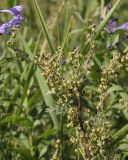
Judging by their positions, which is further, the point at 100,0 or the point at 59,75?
the point at 100,0

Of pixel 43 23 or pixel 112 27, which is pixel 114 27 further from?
pixel 43 23

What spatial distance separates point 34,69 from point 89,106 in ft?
1.29

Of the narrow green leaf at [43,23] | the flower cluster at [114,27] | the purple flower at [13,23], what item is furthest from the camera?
the flower cluster at [114,27]

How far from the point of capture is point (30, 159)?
2.16 metres

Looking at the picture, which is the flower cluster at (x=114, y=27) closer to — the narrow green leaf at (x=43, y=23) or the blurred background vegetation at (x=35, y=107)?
the blurred background vegetation at (x=35, y=107)

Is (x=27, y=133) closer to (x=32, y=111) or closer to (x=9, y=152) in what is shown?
(x=32, y=111)

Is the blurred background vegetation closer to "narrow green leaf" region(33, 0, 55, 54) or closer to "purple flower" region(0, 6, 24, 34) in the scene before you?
"narrow green leaf" region(33, 0, 55, 54)

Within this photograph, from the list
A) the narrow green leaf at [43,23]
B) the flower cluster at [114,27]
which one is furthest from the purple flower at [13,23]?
the flower cluster at [114,27]

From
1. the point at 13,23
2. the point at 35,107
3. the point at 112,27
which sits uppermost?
the point at 112,27

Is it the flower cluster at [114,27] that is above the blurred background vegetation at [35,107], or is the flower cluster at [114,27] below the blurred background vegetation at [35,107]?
above

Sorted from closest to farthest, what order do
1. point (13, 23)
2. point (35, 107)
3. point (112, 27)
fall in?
point (13, 23)
point (35, 107)
point (112, 27)

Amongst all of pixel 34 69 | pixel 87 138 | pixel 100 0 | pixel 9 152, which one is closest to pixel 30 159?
pixel 9 152

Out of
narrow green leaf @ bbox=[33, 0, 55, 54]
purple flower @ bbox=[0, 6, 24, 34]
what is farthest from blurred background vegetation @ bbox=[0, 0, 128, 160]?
purple flower @ bbox=[0, 6, 24, 34]

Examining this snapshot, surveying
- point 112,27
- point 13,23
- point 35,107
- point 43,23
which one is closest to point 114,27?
A: point 112,27
